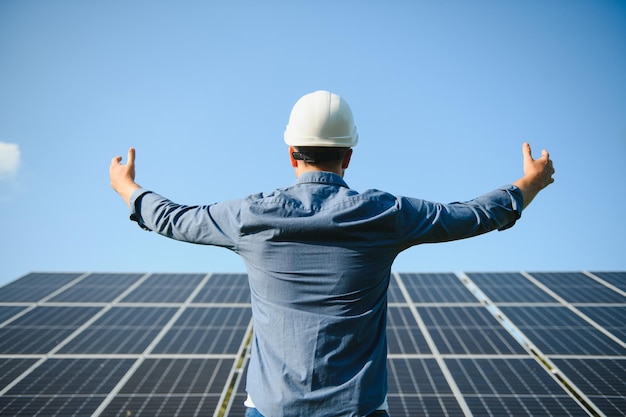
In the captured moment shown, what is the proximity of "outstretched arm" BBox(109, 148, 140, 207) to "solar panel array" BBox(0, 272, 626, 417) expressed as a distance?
6688 mm

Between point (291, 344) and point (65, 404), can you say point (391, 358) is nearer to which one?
point (65, 404)

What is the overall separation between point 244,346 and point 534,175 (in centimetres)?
912

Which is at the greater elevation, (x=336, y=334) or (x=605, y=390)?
(x=336, y=334)

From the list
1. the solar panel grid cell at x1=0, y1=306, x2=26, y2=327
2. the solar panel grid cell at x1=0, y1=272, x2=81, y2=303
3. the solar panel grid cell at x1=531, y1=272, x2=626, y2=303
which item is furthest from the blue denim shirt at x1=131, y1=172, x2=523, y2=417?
the solar panel grid cell at x1=0, y1=272, x2=81, y2=303

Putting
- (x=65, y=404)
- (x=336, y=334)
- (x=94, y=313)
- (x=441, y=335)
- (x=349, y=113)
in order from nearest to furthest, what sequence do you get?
(x=336, y=334), (x=349, y=113), (x=65, y=404), (x=441, y=335), (x=94, y=313)

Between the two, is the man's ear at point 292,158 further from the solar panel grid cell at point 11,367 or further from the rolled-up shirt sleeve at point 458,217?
the solar panel grid cell at point 11,367

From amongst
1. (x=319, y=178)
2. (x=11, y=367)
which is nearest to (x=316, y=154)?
(x=319, y=178)

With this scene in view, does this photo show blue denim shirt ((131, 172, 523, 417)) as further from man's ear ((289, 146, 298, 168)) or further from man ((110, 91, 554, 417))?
man's ear ((289, 146, 298, 168))

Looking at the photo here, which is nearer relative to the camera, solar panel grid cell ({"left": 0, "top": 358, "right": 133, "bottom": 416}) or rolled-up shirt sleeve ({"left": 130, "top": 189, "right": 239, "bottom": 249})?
rolled-up shirt sleeve ({"left": 130, "top": 189, "right": 239, "bottom": 249})

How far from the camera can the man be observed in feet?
5.62

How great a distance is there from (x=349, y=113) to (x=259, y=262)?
0.73 metres

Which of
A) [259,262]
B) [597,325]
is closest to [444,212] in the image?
[259,262]

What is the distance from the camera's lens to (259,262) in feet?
5.87

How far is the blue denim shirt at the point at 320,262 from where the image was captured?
1713 mm
